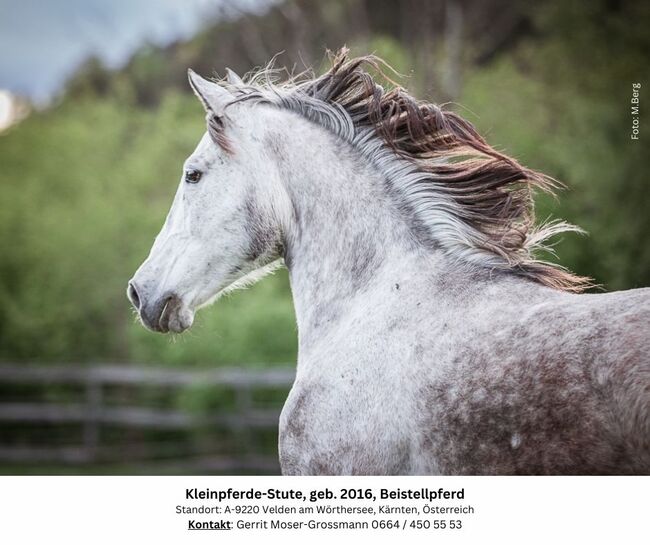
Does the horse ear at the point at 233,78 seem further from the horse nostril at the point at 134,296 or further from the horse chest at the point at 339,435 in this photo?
the horse chest at the point at 339,435

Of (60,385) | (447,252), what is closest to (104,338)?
(60,385)

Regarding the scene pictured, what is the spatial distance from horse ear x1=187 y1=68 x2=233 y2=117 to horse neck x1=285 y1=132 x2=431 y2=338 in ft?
0.84

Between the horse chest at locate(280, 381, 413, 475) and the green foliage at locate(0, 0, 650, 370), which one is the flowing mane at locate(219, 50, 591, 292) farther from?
A: the green foliage at locate(0, 0, 650, 370)

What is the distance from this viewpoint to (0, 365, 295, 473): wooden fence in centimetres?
670

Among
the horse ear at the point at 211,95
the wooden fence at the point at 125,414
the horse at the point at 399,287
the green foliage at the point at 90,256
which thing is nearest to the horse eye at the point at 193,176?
the horse at the point at 399,287

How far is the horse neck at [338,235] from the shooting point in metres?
1.82

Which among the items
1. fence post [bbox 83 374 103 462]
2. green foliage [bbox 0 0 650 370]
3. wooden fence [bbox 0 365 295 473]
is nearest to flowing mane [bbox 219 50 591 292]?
green foliage [bbox 0 0 650 370]

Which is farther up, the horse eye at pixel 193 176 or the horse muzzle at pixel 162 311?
the horse eye at pixel 193 176

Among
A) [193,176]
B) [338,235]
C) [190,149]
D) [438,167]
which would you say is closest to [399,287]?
[338,235]

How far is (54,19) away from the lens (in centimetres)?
686

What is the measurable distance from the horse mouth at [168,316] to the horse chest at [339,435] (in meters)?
0.42

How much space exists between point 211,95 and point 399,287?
734 millimetres

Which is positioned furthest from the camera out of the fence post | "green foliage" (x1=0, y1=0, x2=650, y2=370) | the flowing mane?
the fence post
